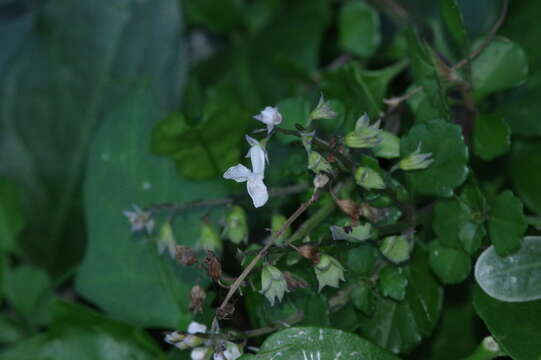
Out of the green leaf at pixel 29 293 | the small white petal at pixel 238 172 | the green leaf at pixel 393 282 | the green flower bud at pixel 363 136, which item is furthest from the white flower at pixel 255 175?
the green leaf at pixel 29 293

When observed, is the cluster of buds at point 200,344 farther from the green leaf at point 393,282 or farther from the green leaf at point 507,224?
the green leaf at point 507,224

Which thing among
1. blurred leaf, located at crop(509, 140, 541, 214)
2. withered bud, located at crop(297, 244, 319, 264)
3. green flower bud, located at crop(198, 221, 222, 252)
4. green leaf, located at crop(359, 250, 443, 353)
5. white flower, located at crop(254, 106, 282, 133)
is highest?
white flower, located at crop(254, 106, 282, 133)

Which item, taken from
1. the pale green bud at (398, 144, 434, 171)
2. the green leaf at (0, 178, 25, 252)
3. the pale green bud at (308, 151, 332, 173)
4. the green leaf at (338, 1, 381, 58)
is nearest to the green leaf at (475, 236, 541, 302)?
the pale green bud at (398, 144, 434, 171)

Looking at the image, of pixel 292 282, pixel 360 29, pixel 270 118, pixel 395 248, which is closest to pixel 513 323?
pixel 395 248

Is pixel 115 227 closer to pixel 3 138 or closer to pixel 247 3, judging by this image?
pixel 3 138

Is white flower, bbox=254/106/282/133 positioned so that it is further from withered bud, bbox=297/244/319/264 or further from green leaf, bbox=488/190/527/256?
green leaf, bbox=488/190/527/256

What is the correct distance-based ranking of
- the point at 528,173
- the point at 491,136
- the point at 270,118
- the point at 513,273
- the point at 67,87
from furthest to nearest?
the point at 67,87 → the point at 528,173 → the point at 491,136 → the point at 513,273 → the point at 270,118

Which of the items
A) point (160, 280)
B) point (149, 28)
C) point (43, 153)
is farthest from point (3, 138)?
point (160, 280)

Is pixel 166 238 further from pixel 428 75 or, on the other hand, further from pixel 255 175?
pixel 428 75
